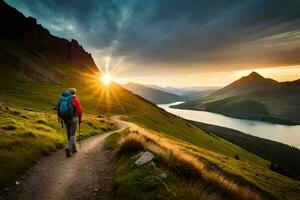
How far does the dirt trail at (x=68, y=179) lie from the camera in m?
9.20

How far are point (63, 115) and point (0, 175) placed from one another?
192 inches

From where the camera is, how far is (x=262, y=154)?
170 meters

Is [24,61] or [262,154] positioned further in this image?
[262,154]

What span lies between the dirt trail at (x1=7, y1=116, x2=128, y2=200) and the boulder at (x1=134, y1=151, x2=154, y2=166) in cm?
142

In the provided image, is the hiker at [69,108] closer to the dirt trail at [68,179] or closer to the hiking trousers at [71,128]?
the hiking trousers at [71,128]

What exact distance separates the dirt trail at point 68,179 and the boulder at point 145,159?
142cm

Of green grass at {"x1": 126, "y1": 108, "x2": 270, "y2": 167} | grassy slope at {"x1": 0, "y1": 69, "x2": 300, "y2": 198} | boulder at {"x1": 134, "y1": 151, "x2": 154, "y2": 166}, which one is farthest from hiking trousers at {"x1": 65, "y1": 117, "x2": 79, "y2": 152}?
green grass at {"x1": 126, "y1": 108, "x2": 270, "y2": 167}

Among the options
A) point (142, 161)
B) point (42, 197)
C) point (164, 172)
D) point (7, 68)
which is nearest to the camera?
point (42, 197)

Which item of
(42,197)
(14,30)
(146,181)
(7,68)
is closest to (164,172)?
(146,181)

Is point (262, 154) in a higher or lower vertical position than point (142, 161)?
lower

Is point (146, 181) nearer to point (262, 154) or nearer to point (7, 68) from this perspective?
point (7, 68)

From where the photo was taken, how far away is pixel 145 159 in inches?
454

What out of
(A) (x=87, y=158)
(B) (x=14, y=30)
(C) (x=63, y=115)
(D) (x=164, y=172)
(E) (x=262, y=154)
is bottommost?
(E) (x=262, y=154)

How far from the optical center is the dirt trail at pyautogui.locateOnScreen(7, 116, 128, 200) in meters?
9.20
